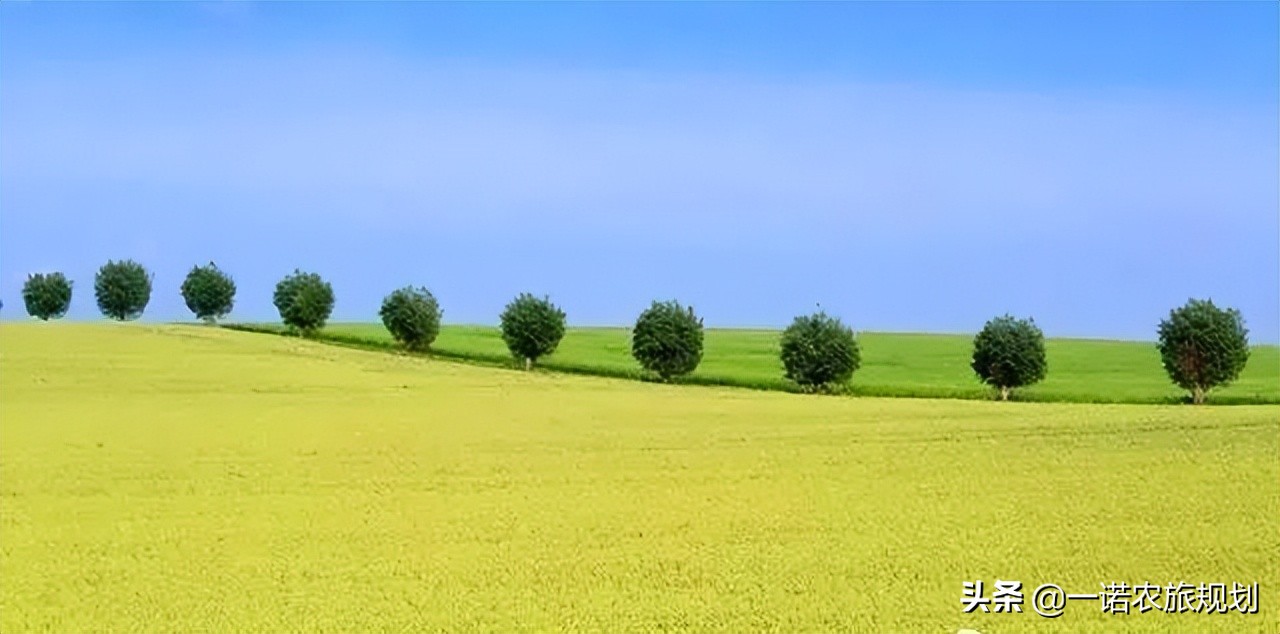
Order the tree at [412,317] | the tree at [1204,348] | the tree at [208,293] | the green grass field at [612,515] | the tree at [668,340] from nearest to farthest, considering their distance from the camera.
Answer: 1. the green grass field at [612,515]
2. the tree at [1204,348]
3. the tree at [668,340]
4. the tree at [412,317]
5. the tree at [208,293]

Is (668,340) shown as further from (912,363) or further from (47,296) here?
(47,296)

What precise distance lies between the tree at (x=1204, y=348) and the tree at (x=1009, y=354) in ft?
20.5

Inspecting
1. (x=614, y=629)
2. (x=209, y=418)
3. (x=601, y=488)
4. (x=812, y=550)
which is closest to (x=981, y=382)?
(x=209, y=418)

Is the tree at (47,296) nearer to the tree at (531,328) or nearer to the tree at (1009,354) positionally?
the tree at (531,328)

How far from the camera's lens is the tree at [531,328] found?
7650cm

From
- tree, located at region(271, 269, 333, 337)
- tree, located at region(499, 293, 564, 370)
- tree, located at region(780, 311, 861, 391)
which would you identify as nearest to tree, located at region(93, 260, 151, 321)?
tree, located at region(271, 269, 333, 337)

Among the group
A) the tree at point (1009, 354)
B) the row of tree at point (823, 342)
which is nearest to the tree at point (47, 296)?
the row of tree at point (823, 342)

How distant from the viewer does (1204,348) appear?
65.6m

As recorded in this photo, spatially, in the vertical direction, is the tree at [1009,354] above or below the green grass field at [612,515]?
above

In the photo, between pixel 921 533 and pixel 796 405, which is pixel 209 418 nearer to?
pixel 796 405

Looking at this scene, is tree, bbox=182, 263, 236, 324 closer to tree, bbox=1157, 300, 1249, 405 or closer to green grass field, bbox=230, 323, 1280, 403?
green grass field, bbox=230, 323, 1280, 403

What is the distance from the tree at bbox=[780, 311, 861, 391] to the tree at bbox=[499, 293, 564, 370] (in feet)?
47.2

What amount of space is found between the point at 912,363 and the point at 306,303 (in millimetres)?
39847

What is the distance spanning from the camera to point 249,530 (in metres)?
22.3
